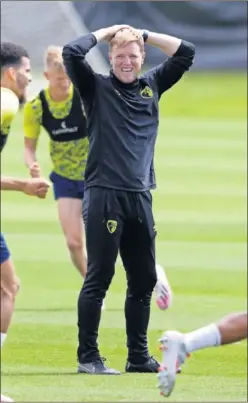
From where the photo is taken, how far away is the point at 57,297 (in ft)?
44.0

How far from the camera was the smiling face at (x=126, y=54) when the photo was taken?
8.93 meters

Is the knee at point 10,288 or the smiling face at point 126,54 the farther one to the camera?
the knee at point 10,288

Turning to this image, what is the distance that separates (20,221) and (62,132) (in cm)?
685

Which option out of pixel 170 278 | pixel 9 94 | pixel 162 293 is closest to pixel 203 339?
pixel 9 94

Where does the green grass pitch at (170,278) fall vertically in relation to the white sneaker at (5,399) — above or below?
below

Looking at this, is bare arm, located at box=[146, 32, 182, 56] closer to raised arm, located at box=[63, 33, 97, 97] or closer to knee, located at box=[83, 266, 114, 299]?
raised arm, located at box=[63, 33, 97, 97]

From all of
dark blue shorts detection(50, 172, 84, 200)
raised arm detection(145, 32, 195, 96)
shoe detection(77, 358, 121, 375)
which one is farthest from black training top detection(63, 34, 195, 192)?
dark blue shorts detection(50, 172, 84, 200)

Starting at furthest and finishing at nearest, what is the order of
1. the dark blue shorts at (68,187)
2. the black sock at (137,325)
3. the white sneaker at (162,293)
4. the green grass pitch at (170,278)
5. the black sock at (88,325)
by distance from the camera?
the dark blue shorts at (68,187)
the white sneaker at (162,293)
the black sock at (137,325)
the black sock at (88,325)
the green grass pitch at (170,278)

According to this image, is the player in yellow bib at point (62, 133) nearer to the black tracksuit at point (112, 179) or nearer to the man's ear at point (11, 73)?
the man's ear at point (11, 73)

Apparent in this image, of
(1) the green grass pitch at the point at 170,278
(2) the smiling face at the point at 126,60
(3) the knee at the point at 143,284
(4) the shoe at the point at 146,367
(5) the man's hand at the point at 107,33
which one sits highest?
(5) the man's hand at the point at 107,33

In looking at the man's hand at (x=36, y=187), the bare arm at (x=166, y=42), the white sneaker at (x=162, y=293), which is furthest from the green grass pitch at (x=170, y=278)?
the bare arm at (x=166, y=42)

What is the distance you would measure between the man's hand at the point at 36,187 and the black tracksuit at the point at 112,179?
1.11 ft

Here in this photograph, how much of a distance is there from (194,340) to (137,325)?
1910mm

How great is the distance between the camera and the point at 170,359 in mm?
7344
